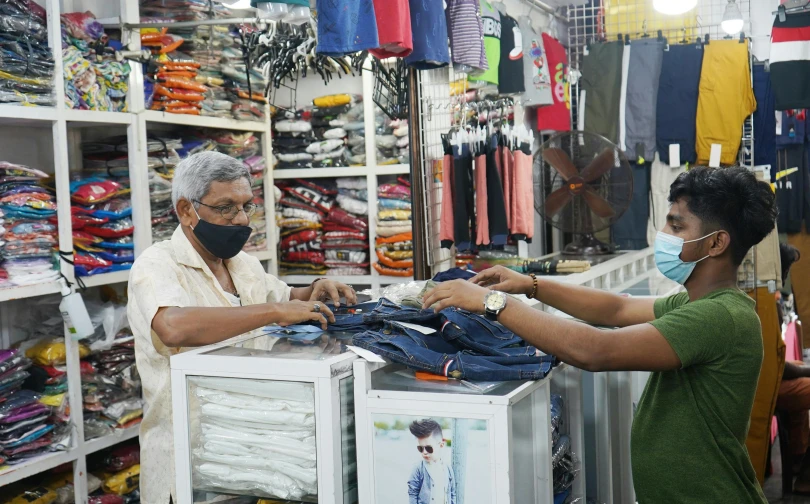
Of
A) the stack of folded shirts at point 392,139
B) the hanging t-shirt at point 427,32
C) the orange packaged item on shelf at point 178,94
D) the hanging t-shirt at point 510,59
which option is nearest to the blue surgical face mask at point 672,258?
the hanging t-shirt at point 427,32

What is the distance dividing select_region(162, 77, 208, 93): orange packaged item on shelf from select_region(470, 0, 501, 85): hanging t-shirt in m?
1.90

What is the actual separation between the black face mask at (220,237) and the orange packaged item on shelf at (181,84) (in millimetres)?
2060

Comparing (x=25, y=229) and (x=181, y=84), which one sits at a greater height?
(x=181, y=84)

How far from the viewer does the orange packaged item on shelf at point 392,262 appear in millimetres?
5652

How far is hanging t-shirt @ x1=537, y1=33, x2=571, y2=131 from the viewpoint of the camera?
6.72 m

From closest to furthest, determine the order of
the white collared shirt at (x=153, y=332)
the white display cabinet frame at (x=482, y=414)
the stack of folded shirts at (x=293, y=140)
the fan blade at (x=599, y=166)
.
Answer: the white display cabinet frame at (x=482, y=414)
the white collared shirt at (x=153, y=332)
the fan blade at (x=599, y=166)
the stack of folded shirts at (x=293, y=140)

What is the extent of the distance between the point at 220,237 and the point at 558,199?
3.23 metres

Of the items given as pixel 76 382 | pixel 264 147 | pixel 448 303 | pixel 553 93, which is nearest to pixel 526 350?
pixel 448 303

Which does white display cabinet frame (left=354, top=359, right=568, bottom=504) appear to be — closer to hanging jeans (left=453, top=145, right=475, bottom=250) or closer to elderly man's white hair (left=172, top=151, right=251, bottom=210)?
elderly man's white hair (left=172, top=151, right=251, bottom=210)

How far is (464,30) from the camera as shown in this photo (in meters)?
4.80

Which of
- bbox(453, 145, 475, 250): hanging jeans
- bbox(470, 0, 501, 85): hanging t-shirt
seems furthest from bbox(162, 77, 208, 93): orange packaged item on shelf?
bbox(470, 0, 501, 85): hanging t-shirt

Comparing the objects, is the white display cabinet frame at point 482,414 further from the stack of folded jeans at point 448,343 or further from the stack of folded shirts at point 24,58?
the stack of folded shirts at point 24,58

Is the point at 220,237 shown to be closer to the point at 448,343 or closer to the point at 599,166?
the point at 448,343

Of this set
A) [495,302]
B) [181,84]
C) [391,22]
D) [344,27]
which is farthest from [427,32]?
[495,302]
